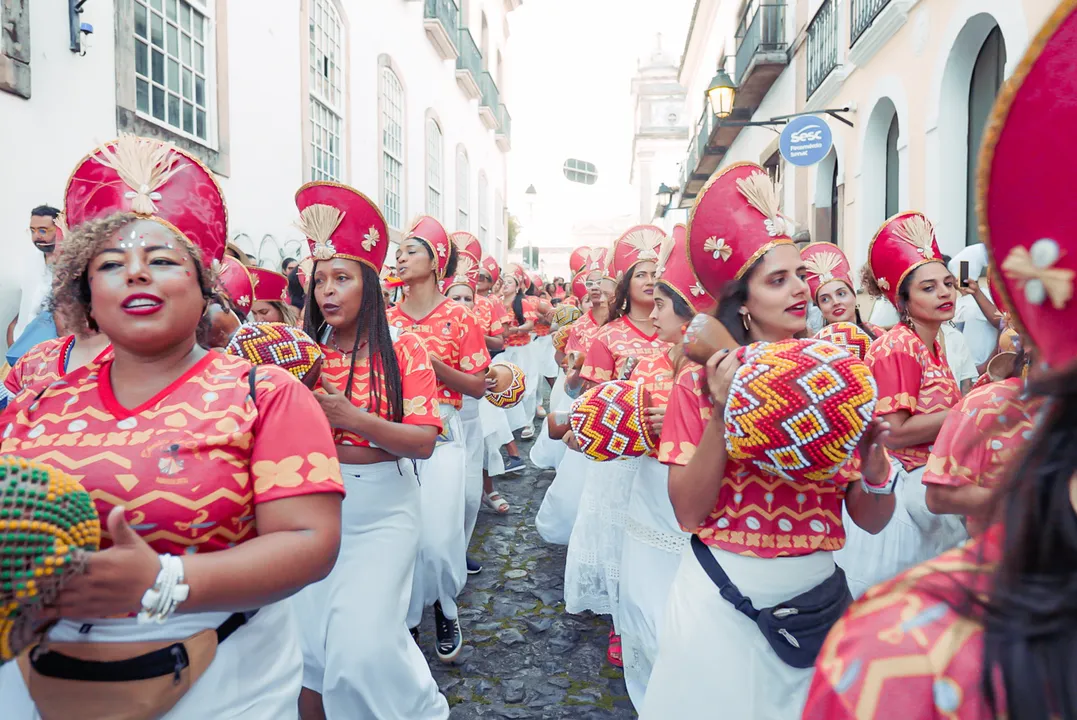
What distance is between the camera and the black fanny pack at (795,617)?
6.73 ft

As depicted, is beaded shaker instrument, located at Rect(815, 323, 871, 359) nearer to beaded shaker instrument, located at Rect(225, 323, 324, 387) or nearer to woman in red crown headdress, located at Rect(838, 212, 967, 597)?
woman in red crown headdress, located at Rect(838, 212, 967, 597)

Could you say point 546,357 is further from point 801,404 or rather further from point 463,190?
point 801,404

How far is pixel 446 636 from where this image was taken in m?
4.23

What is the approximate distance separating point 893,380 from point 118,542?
316cm

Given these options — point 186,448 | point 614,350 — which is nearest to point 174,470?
point 186,448

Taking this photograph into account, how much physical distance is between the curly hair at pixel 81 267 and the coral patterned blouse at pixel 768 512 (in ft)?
4.78

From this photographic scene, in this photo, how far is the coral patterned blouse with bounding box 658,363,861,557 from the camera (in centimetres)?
218

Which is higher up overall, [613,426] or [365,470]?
[613,426]

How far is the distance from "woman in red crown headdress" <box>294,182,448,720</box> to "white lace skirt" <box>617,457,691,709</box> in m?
0.88

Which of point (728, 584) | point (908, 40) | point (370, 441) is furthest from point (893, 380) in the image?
point (908, 40)

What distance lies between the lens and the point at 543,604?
197 inches

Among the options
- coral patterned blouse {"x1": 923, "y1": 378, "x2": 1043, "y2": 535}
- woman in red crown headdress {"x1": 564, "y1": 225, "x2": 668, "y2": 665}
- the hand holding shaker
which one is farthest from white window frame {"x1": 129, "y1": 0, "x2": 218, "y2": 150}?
coral patterned blouse {"x1": 923, "y1": 378, "x2": 1043, "y2": 535}

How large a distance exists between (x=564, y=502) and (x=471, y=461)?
75 cm

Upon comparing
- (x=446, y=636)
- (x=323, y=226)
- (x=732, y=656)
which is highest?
(x=323, y=226)
